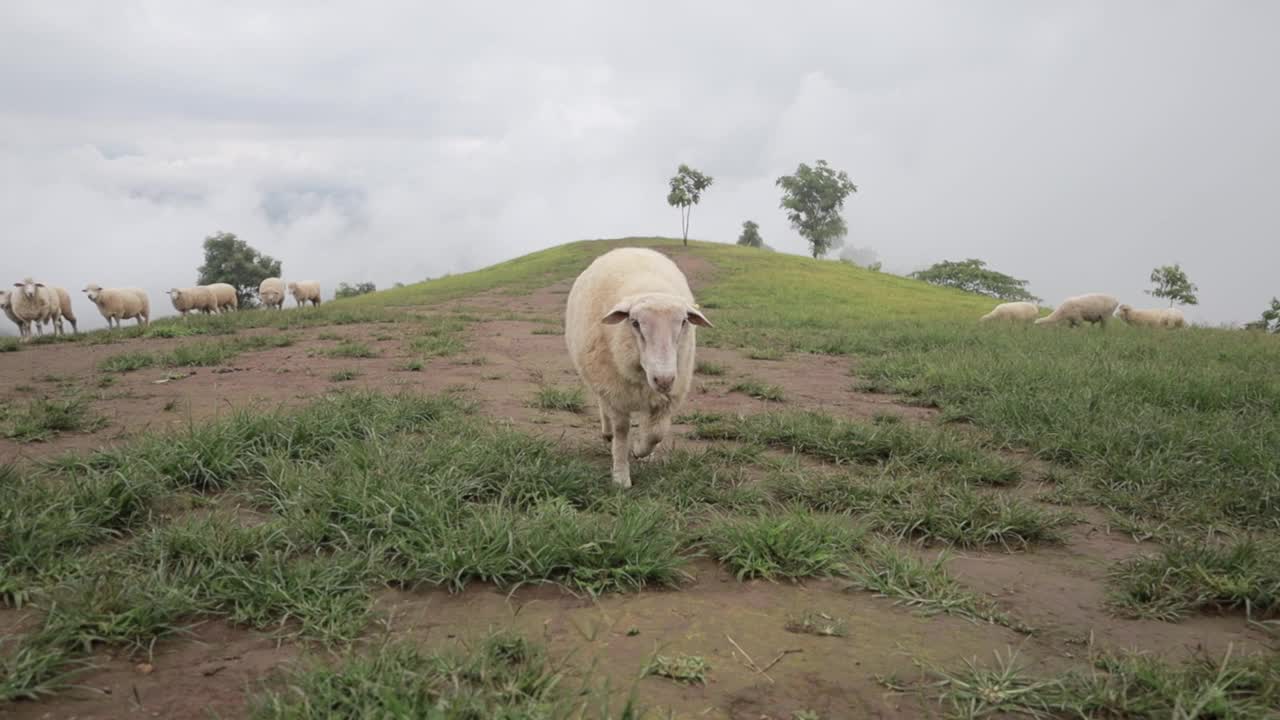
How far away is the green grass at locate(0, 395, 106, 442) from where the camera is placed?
16.3ft

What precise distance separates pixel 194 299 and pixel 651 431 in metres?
28.8

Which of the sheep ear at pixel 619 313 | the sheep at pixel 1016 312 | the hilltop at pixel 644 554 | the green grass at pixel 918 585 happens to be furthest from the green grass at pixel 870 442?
the sheep at pixel 1016 312

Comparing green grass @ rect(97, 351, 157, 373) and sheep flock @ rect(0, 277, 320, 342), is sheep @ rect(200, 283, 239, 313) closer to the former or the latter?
sheep flock @ rect(0, 277, 320, 342)

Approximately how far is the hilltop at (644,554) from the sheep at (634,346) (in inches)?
16.3

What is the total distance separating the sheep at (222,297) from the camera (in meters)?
27.3

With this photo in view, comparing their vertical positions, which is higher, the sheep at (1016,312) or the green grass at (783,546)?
the sheep at (1016,312)

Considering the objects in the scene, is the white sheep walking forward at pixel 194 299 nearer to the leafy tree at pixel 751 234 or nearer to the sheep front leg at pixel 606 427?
the sheep front leg at pixel 606 427

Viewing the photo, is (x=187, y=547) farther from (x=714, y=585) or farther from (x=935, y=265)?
(x=935, y=265)

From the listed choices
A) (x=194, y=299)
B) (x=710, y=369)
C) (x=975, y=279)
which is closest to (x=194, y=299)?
(x=194, y=299)

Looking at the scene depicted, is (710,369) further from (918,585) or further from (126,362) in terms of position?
(126,362)

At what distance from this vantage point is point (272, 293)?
103 feet

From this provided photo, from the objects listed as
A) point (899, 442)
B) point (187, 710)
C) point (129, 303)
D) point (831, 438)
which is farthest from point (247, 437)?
point (129, 303)

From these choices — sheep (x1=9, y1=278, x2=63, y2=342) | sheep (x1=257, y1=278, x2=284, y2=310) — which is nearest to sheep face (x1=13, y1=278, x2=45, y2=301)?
sheep (x1=9, y1=278, x2=63, y2=342)

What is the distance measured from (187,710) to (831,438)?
4604 mm
